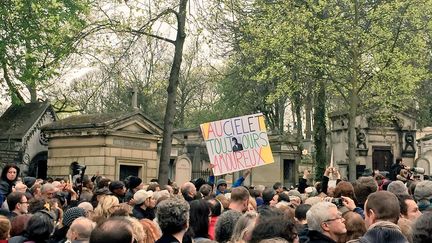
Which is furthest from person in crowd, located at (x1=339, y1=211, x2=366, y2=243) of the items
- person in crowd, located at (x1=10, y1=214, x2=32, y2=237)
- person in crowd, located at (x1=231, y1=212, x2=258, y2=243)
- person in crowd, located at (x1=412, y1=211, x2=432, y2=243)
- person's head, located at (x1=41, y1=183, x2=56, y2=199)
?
person's head, located at (x1=41, y1=183, x2=56, y2=199)

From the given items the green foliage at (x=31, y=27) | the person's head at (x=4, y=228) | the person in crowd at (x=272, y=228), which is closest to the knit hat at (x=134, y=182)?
the person's head at (x=4, y=228)

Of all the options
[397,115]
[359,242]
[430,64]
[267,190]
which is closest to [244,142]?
[267,190]

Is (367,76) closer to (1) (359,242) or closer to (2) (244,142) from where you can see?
(2) (244,142)

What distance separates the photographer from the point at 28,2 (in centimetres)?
2177

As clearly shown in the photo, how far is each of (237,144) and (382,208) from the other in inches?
366

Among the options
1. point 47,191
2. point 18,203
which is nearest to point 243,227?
point 18,203

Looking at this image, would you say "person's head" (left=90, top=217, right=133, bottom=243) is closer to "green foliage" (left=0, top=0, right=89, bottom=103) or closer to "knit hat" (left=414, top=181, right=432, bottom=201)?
"knit hat" (left=414, top=181, right=432, bottom=201)

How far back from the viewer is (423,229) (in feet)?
16.1

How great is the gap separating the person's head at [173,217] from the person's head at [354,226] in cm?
164

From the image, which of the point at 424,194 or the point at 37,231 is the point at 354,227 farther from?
the point at 37,231

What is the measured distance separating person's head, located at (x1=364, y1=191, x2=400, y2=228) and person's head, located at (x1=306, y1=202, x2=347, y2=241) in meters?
0.30

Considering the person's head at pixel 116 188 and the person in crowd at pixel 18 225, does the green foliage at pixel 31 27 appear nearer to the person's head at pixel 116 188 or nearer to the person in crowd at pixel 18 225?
the person's head at pixel 116 188

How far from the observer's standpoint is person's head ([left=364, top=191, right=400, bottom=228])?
5.86 metres

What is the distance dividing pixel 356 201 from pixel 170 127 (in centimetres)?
1144
